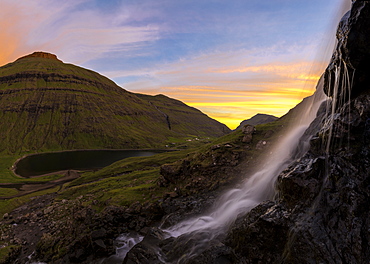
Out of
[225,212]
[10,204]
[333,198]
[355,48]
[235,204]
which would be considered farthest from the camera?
[10,204]

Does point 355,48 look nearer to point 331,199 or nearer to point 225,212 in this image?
point 331,199

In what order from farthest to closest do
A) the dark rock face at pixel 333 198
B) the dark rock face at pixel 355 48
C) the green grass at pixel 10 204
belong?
the green grass at pixel 10 204
the dark rock face at pixel 355 48
the dark rock face at pixel 333 198

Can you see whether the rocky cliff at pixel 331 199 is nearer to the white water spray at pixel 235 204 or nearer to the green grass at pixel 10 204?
the white water spray at pixel 235 204

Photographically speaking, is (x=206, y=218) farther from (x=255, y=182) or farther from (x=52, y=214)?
(x=52, y=214)

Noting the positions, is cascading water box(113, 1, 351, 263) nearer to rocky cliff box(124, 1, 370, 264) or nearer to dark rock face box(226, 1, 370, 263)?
rocky cliff box(124, 1, 370, 264)

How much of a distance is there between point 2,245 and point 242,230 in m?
55.8

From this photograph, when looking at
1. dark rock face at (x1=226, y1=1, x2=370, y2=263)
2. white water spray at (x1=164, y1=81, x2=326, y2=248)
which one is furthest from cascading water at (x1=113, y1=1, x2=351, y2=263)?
dark rock face at (x1=226, y1=1, x2=370, y2=263)

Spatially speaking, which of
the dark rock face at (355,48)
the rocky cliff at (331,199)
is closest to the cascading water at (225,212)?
the dark rock face at (355,48)

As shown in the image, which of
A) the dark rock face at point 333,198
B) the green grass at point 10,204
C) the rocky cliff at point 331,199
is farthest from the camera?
→ the green grass at point 10,204

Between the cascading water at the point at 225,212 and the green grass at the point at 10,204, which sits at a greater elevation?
the cascading water at the point at 225,212

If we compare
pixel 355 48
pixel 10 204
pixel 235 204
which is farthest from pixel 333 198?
pixel 10 204

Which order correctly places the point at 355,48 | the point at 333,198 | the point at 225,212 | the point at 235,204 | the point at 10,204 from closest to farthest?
the point at 333,198 → the point at 355,48 → the point at 225,212 → the point at 235,204 → the point at 10,204

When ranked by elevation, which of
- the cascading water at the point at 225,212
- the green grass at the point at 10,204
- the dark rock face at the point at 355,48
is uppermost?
the dark rock face at the point at 355,48

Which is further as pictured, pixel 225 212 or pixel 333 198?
pixel 225 212
